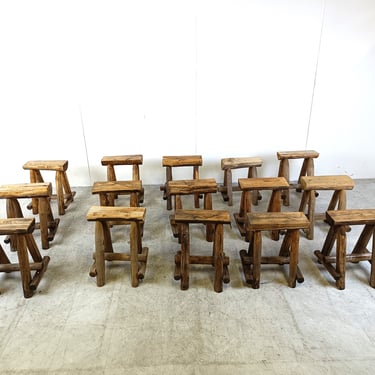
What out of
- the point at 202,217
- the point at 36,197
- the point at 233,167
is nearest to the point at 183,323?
the point at 202,217

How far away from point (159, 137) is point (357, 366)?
2.67m

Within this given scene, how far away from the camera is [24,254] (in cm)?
207

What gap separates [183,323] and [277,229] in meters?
0.82

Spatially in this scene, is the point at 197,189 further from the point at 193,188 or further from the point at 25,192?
the point at 25,192

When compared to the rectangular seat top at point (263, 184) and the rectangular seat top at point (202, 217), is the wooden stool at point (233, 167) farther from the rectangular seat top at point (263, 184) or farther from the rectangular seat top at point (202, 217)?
the rectangular seat top at point (202, 217)

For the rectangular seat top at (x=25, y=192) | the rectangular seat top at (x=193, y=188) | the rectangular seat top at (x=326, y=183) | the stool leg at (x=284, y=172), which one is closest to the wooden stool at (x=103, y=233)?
the rectangular seat top at (x=193, y=188)

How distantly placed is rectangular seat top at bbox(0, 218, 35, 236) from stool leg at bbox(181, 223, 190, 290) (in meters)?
0.98

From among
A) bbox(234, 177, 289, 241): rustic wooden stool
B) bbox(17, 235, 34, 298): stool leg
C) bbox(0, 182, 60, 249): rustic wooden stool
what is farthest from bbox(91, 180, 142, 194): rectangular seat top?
bbox(234, 177, 289, 241): rustic wooden stool

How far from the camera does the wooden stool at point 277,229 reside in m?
2.09

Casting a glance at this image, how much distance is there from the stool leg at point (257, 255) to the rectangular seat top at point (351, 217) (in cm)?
50

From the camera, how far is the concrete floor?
5.54ft

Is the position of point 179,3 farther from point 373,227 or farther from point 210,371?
point 210,371

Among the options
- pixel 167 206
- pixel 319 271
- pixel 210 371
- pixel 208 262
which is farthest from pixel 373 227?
pixel 167 206

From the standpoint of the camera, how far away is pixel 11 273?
7.71ft
